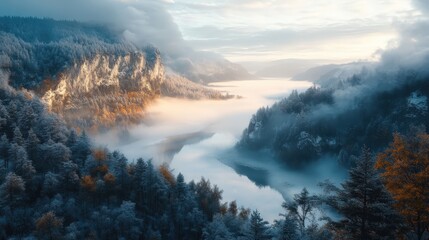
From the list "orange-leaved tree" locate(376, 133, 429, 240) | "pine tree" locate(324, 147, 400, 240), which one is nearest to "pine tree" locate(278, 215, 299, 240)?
"pine tree" locate(324, 147, 400, 240)

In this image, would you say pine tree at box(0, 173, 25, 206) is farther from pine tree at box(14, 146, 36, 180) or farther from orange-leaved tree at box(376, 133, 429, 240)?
orange-leaved tree at box(376, 133, 429, 240)

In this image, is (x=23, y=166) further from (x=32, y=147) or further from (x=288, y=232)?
(x=288, y=232)

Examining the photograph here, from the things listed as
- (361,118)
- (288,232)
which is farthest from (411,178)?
(361,118)

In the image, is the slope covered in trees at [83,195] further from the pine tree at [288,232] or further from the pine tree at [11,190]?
the pine tree at [288,232]

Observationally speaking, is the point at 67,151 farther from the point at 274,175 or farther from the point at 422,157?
the point at 274,175

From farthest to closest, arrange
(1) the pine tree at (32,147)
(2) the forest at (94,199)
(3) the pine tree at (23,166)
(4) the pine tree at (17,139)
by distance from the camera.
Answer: (4) the pine tree at (17,139)
(1) the pine tree at (32,147)
(3) the pine tree at (23,166)
(2) the forest at (94,199)

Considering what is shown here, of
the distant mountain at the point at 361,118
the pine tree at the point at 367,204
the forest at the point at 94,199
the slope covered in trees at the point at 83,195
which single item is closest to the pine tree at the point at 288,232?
the forest at the point at 94,199
